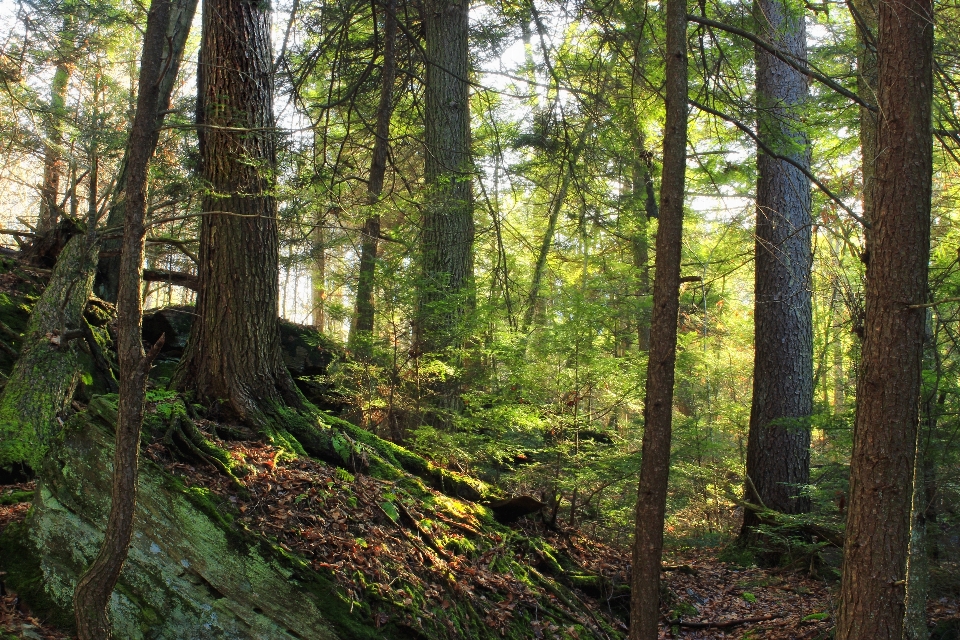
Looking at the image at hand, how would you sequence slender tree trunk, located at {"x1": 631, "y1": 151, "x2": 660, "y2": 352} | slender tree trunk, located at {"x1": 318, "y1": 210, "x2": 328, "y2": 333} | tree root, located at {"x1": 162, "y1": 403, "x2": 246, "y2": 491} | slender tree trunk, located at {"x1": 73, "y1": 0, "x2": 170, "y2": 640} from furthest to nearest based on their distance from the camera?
1. slender tree trunk, located at {"x1": 631, "y1": 151, "x2": 660, "y2": 352}
2. slender tree trunk, located at {"x1": 318, "y1": 210, "x2": 328, "y2": 333}
3. tree root, located at {"x1": 162, "y1": 403, "x2": 246, "y2": 491}
4. slender tree trunk, located at {"x1": 73, "y1": 0, "x2": 170, "y2": 640}

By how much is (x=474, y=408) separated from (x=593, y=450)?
158 cm

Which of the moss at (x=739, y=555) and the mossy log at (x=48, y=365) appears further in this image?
the moss at (x=739, y=555)

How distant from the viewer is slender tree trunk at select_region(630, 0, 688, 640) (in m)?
4.78

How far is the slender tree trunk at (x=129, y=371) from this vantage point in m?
3.10

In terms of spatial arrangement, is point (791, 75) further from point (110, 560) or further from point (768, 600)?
point (110, 560)

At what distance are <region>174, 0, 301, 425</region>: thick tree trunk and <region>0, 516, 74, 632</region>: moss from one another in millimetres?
1663

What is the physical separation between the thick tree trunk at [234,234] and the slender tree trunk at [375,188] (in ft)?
3.95

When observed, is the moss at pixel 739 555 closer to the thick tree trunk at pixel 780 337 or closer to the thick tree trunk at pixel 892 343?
the thick tree trunk at pixel 780 337

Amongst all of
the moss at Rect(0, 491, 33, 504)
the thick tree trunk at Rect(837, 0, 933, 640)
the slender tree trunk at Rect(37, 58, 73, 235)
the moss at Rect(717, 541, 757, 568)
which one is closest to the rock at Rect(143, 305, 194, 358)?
the slender tree trunk at Rect(37, 58, 73, 235)

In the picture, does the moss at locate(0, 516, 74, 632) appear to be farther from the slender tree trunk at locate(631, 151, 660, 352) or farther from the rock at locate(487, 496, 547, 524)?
the slender tree trunk at locate(631, 151, 660, 352)

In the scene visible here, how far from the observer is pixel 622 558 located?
745cm

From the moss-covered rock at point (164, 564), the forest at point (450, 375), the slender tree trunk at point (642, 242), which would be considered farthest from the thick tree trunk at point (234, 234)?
the slender tree trunk at point (642, 242)

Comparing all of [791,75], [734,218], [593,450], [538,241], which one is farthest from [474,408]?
[538,241]

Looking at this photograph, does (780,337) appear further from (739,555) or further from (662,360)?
(662,360)
